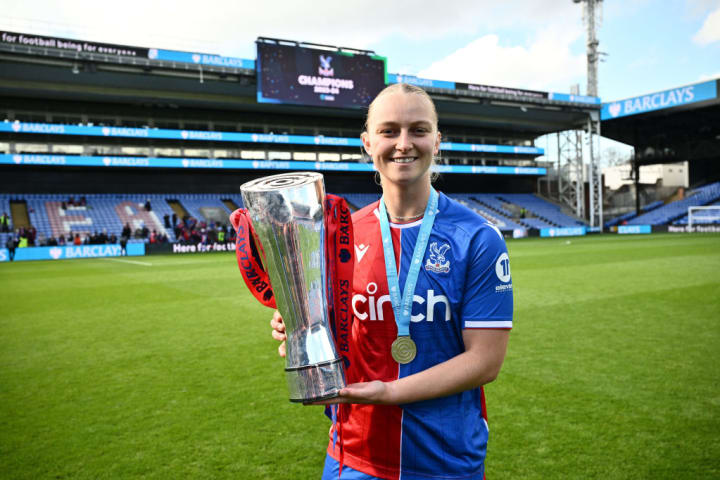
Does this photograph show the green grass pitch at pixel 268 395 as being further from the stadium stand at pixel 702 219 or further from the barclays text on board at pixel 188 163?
the stadium stand at pixel 702 219

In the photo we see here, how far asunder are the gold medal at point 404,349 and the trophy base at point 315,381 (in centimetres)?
39

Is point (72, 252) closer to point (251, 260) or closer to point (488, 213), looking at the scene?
point (251, 260)

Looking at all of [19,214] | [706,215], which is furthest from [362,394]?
[706,215]

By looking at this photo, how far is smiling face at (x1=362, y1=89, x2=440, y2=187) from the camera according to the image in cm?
130

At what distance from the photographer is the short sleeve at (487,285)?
4.22ft

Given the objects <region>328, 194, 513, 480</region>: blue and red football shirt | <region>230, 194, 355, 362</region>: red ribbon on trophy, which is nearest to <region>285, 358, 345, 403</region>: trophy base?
<region>230, 194, 355, 362</region>: red ribbon on trophy

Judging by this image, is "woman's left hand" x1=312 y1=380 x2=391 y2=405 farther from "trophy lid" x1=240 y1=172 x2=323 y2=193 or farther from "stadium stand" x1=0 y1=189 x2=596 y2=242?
"stadium stand" x1=0 y1=189 x2=596 y2=242

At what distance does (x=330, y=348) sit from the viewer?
1038 millimetres

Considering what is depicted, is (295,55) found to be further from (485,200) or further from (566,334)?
(566,334)

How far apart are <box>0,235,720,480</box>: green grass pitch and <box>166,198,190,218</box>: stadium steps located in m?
22.0

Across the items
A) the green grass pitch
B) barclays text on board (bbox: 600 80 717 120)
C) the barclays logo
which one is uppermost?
the barclays logo

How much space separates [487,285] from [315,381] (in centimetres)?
57

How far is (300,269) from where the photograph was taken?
1.04m

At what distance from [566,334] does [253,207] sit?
599 centimetres
